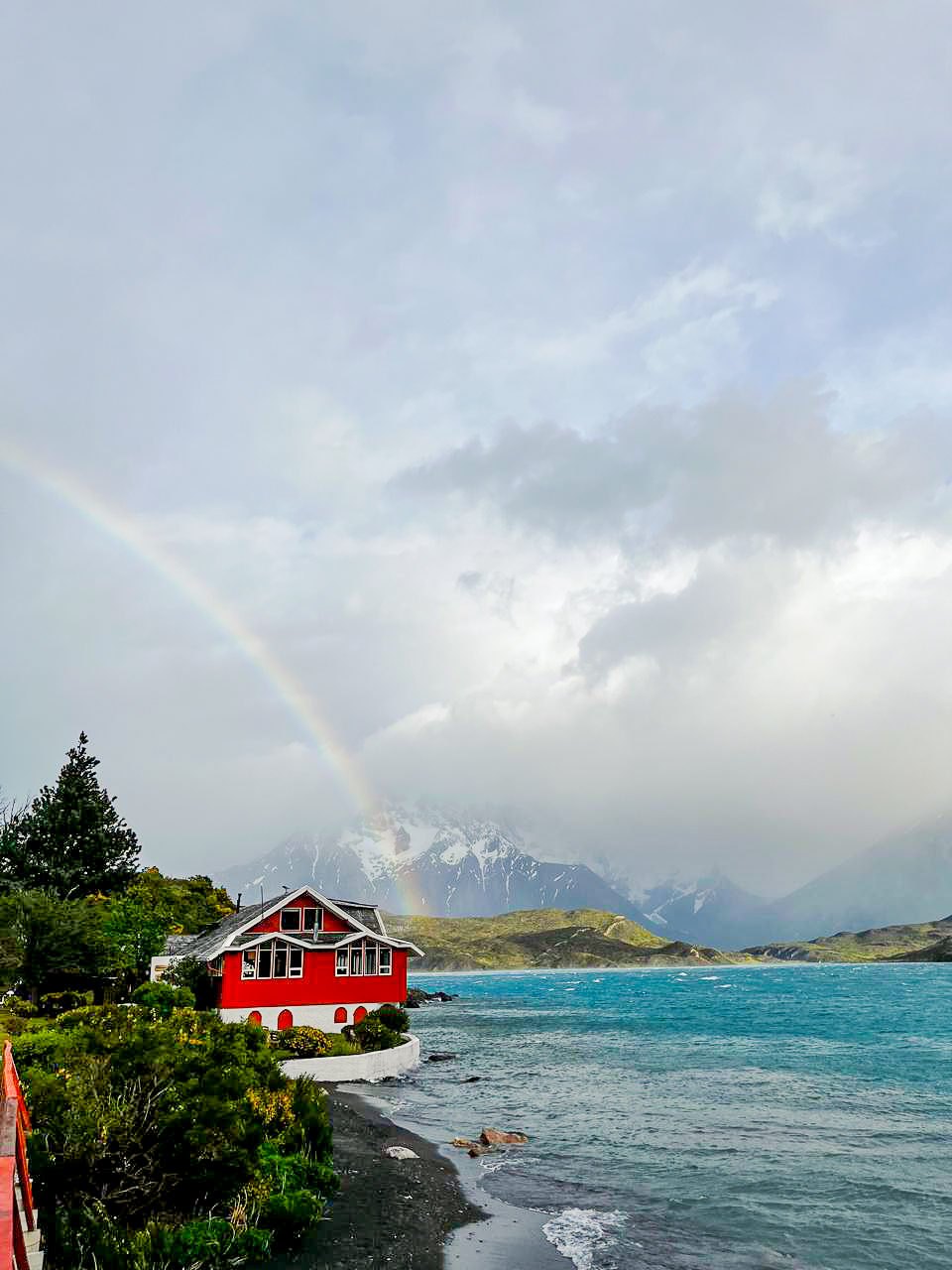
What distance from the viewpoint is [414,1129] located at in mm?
42000

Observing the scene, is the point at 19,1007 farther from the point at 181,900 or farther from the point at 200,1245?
the point at 200,1245

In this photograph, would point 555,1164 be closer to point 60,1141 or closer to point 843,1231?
point 843,1231

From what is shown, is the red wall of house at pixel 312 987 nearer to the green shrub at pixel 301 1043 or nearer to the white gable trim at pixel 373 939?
the white gable trim at pixel 373 939

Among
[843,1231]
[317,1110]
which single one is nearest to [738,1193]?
[843,1231]

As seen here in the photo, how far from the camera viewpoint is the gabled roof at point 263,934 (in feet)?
209

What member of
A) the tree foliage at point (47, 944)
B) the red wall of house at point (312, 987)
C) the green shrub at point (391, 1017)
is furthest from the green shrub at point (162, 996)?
the green shrub at point (391, 1017)

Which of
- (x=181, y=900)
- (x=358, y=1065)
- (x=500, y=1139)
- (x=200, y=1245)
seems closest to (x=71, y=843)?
(x=181, y=900)

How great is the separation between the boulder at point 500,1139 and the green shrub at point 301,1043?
642 inches

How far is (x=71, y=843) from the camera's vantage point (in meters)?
87.9

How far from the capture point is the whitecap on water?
24.7 meters

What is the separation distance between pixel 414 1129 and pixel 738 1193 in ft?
52.3

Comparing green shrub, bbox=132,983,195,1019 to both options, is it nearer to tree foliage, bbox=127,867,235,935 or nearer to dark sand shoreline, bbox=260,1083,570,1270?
tree foliage, bbox=127,867,235,935

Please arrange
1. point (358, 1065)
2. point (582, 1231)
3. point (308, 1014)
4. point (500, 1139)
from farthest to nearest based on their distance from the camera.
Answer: point (308, 1014)
point (358, 1065)
point (500, 1139)
point (582, 1231)

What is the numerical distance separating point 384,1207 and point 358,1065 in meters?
31.9
